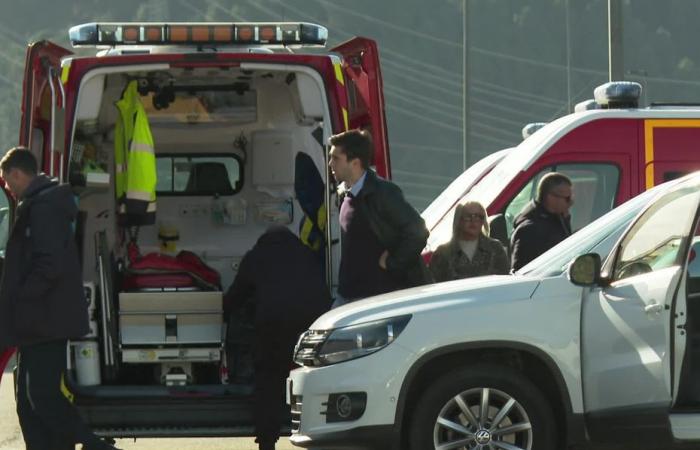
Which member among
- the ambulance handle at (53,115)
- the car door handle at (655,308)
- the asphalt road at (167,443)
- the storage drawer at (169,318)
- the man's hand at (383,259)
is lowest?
the asphalt road at (167,443)

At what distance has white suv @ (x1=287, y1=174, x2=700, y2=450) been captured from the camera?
28.1 ft

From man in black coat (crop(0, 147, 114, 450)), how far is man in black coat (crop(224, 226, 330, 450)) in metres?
0.95

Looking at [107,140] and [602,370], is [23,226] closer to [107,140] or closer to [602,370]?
[107,140]

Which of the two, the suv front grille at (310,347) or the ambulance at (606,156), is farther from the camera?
the ambulance at (606,156)

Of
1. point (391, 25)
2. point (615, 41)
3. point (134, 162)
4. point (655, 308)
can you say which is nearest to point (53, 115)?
point (134, 162)

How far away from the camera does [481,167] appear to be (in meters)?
14.9

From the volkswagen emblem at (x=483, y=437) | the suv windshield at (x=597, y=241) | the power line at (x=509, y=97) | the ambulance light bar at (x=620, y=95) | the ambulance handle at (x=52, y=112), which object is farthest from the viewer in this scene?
the power line at (x=509, y=97)

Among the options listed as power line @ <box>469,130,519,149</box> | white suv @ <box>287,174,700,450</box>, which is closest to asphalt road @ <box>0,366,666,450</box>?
white suv @ <box>287,174,700,450</box>

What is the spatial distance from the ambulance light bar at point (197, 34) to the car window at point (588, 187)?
3143 mm

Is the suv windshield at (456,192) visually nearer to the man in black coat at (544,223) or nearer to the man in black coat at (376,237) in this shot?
the man in black coat at (544,223)

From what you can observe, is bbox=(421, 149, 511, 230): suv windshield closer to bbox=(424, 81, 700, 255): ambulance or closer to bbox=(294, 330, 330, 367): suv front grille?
bbox=(424, 81, 700, 255): ambulance

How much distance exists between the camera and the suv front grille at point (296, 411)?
9094 millimetres

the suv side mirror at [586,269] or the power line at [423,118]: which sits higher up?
the power line at [423,118]

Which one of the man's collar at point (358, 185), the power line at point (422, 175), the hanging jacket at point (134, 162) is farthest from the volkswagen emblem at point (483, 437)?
→ the power line at point (422, 175)
